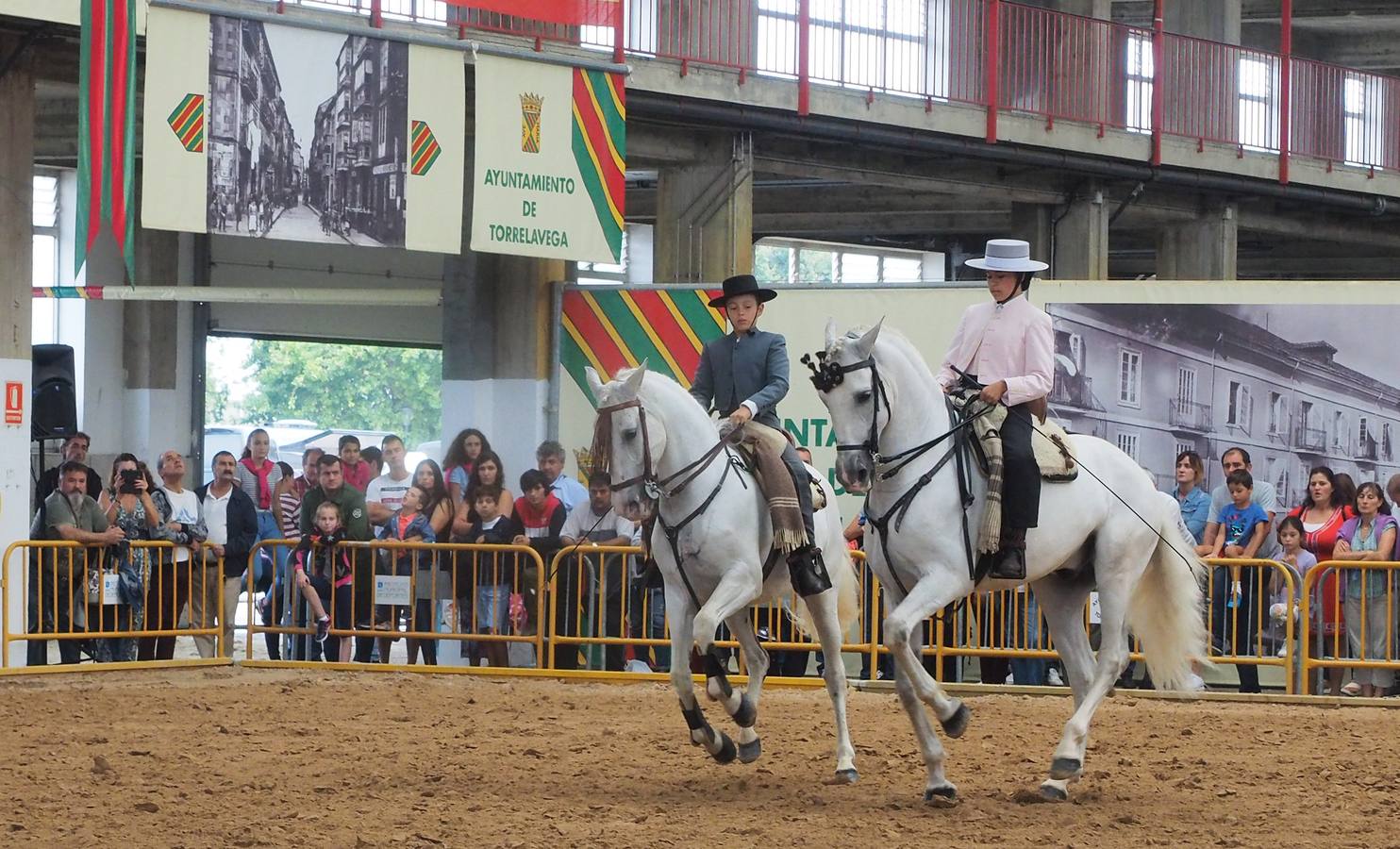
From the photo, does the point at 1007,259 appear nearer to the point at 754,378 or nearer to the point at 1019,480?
the point at 1019,480

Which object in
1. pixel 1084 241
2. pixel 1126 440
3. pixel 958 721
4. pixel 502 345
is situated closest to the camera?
pixel 958 721

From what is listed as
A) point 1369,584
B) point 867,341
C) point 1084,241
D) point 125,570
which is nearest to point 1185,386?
point 1369,584

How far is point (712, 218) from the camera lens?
1995cm

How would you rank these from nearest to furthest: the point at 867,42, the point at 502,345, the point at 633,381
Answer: the point at 633,381
the point at 502,345
the point at 867,42

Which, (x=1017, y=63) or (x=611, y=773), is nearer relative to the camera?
(x=611, y=773)

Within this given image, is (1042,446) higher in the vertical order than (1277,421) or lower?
lower

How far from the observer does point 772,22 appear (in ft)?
66.8

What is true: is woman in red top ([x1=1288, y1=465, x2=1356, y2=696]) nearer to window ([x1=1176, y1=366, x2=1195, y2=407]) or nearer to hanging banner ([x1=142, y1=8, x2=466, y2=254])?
window ([x1=1176, y1=366, x2=1195, y2=407])

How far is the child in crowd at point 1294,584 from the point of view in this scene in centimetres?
1382

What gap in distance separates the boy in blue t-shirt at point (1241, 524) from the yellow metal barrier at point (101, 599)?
27.6 ft

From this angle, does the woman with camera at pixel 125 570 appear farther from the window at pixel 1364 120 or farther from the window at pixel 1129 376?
the window at pixel 1364 120

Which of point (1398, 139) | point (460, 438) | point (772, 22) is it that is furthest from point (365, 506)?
point (1398, 139)

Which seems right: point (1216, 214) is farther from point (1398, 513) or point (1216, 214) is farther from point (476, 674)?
point (476, 674)

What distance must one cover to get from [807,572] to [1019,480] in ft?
4.52
